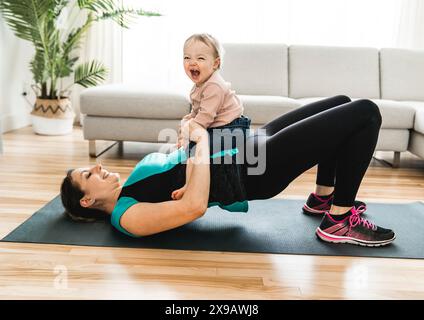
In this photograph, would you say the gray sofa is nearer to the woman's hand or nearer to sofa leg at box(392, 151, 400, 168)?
sofa leg at box(392, 151, 400, 168)

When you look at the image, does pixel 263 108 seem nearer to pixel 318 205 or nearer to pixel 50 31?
pixel 318 205

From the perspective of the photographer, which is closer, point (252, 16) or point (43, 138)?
point (43, 138)

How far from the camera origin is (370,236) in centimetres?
178

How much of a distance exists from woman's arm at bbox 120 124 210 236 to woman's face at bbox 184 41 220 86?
235 millimetres

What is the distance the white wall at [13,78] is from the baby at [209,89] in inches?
109

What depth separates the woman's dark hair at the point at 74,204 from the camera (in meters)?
1.73

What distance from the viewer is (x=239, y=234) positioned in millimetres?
1867

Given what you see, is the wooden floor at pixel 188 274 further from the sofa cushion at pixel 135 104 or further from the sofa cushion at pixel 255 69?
the sofa cushion at pixel 255 69

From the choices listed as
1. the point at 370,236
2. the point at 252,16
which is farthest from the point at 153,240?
the point at 252,16

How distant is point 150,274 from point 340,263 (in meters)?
0.68

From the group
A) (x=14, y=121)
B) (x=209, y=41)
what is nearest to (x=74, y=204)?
A: (x=209, y=41)

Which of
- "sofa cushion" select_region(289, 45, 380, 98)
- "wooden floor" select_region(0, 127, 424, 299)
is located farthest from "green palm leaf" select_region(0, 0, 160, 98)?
"wooden floor" select_region(0, 127, 424, 299)

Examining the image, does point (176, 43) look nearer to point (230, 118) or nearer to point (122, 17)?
point (122, 17)

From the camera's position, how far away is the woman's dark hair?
1.73 m
